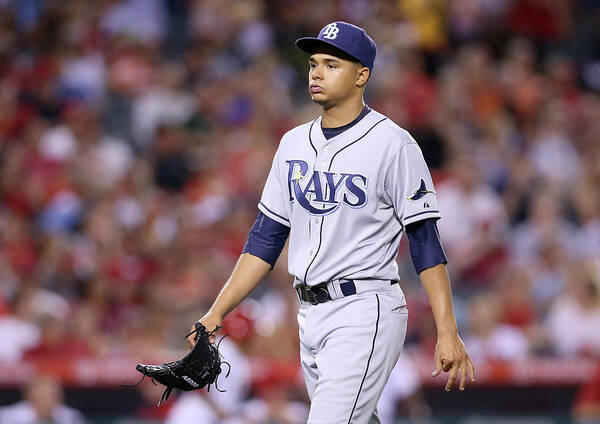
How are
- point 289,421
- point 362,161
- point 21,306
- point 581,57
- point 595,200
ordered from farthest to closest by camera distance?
point 581,57, point 595,200, point 21,306, point 289,421, point 362,161

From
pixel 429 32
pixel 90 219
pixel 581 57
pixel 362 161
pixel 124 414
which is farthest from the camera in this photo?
pixel 581 57

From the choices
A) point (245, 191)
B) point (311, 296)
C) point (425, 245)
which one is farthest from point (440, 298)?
point (245, 191)

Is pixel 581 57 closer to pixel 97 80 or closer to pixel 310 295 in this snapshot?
pixel 97 80

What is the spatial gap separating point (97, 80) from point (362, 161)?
7.17 metres

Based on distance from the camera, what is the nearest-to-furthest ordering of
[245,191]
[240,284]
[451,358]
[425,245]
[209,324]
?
[451,358] < [425,245] < [209,324] < [240,284] < [245,191]

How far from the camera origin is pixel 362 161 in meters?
3.89

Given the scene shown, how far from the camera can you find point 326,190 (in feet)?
12.9

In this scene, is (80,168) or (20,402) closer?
(20,402)

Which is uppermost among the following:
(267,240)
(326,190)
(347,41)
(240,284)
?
(347,41)

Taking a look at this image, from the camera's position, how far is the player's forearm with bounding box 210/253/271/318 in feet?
13.2

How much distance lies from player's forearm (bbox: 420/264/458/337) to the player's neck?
66cm

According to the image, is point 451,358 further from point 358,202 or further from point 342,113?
point 342,113

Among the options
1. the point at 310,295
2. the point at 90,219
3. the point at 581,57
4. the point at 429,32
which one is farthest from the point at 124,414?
the point at 581,57

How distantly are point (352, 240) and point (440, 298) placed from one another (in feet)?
1.27
